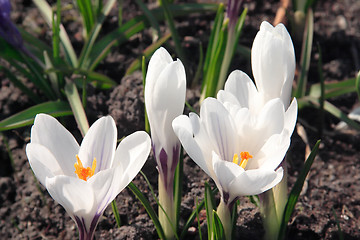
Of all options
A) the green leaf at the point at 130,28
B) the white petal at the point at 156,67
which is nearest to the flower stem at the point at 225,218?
the white petal at the point at 156,67

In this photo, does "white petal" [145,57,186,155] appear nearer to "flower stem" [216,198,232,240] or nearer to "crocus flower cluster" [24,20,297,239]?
"crocus flower cluster" [24,20,297,239]

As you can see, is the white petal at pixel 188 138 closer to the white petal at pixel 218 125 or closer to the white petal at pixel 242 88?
the white petal at pixel 218 125

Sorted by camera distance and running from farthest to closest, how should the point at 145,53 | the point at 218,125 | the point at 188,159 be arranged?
the point at 145,53 → the point at 188,159 → the point at 218,125

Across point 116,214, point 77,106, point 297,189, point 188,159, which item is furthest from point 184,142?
point 77,106

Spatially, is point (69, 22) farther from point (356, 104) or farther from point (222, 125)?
point (222, 125)

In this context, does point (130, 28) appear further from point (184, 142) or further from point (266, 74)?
point (184, 142)

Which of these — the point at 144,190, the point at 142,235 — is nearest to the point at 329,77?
the point at 144,190
